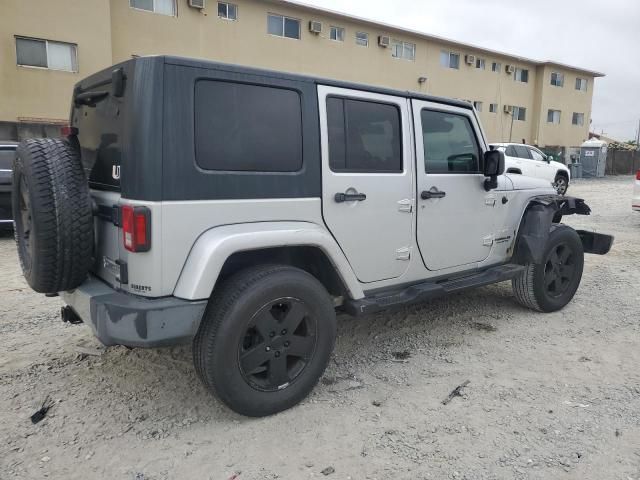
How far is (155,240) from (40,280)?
78 centimetres

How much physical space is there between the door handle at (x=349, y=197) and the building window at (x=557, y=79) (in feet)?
115

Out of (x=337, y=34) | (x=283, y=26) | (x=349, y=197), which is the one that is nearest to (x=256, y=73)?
(x=349, y=197)

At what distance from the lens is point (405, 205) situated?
363cm

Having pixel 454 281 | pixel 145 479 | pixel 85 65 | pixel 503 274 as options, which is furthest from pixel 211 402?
pixel 85 65

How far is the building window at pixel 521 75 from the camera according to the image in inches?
1241

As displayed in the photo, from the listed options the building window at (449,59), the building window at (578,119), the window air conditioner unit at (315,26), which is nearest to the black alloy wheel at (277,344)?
the window air conditioner unit at (315,26)

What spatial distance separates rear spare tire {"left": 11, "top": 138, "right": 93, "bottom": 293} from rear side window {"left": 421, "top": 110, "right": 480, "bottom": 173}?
239cm

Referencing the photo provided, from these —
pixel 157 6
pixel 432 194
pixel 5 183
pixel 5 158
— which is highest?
pixel 157 6

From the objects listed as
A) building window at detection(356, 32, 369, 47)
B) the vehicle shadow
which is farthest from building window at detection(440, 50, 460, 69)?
the vehicle shadow

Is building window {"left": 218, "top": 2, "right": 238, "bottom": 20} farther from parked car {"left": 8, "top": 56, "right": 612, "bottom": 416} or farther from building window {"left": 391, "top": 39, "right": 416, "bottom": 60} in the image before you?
parked car {"left": 8, "top": 56, "right": 612, "bottom": 416}

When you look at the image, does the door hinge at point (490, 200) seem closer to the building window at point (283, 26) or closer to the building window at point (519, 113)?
the building window at point (283, 26)

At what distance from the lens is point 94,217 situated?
2922mm

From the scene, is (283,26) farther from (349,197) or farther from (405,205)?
(349,197)

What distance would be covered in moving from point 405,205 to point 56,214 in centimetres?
224
